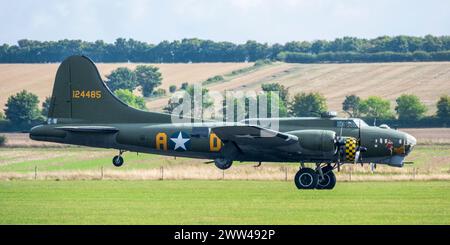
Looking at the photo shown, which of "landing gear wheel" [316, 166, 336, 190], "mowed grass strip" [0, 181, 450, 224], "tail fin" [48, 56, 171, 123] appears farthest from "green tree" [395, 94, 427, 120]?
"landing gear wheel" [316, 166, 336, 190]

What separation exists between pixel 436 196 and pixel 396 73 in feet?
293

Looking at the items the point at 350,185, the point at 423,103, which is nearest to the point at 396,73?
the point at 423,103

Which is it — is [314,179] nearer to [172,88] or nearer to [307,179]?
[307,179]

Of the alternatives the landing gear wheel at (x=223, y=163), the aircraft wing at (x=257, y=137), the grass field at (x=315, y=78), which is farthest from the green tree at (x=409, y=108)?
the aircraft wing at (x=257, y=137)

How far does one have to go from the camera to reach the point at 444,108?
90750mm

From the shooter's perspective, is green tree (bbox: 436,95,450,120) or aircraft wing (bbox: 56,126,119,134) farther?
green tree (bbox: 436,95,450,120)

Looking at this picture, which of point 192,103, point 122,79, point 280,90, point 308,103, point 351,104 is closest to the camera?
point 308,103

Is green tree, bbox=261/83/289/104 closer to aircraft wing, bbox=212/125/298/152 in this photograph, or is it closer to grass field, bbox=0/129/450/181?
grass field, bbox=0/129/450/181

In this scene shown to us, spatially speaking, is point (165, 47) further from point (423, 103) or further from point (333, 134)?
point (333, 134)

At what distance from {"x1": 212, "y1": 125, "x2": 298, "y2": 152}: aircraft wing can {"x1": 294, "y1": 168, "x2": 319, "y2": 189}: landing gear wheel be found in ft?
3.45

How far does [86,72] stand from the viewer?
46875 millimetres

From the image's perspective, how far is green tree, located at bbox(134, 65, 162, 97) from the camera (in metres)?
136

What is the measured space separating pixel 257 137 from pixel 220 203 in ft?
23.6

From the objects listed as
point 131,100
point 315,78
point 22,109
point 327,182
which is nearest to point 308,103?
point 131,100
